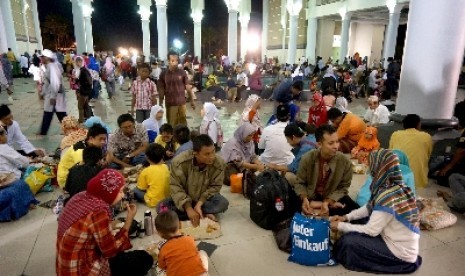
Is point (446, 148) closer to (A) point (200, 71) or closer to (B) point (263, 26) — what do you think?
(A) point (200, 71)

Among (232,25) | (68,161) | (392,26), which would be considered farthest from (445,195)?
(232,25)

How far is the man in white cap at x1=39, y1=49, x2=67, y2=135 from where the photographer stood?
21.2ft

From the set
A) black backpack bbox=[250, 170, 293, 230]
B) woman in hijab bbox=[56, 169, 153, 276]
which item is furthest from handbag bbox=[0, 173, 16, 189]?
black backpack bbox=[250, 170, 293, 230]

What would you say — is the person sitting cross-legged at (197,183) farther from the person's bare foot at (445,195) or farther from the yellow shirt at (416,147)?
the person's bare foot at (445,195)

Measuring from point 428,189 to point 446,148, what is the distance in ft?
3.89

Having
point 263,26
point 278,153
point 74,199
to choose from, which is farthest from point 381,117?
point 263,26

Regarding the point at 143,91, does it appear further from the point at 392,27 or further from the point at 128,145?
the point at 392,27

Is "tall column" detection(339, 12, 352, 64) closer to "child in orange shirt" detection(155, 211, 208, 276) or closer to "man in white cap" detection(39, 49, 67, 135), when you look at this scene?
"man in white cap" detection(39, 49, 67, 135)

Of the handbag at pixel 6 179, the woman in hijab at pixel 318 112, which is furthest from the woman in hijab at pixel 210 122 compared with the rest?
the handbag at pixel 6 179

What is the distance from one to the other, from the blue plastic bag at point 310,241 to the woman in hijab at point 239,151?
5.62 feet

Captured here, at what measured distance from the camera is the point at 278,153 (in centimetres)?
440

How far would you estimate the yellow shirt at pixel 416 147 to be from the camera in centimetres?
414

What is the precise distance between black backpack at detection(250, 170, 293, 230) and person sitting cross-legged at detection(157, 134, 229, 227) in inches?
15.7

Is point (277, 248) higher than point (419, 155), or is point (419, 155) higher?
point (419, 155)
